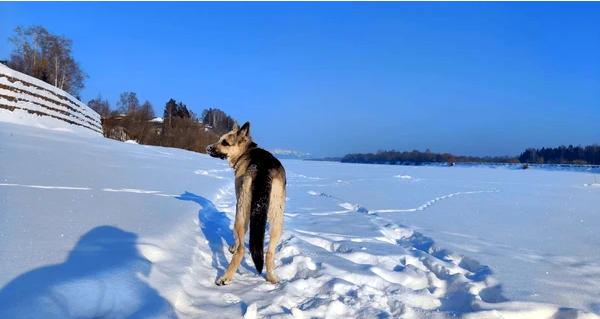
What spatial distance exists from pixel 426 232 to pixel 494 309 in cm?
330

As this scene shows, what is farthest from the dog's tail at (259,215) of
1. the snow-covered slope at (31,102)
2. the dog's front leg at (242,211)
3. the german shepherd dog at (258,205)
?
the snow-covered slope at (31,102)

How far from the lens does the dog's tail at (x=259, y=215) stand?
137 inches

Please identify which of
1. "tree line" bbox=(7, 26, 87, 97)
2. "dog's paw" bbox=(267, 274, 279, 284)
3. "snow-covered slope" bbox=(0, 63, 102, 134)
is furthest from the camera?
"tree line" bbox=(7, 26, 87, 97)

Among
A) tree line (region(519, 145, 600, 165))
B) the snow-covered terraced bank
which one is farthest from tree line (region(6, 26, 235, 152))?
tree line (region(519, 145, 600, 165))

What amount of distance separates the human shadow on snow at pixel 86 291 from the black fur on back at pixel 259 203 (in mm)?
907

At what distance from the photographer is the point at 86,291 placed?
2.60 metres

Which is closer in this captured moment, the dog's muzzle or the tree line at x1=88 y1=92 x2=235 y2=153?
the dog's muzzle

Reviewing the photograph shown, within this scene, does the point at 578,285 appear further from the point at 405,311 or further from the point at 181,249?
the point at 181,249

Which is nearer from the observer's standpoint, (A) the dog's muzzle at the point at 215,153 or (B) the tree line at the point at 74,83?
(A) the dog's muzzle at the point at 215,153

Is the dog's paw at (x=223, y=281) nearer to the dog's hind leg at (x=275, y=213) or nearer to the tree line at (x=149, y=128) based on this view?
the dog's hind leg at (x=275, y=213)

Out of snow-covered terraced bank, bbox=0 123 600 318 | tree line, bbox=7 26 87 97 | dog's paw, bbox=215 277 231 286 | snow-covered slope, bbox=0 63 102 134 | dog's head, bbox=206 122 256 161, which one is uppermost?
tree line, bbox=7 26 87 97

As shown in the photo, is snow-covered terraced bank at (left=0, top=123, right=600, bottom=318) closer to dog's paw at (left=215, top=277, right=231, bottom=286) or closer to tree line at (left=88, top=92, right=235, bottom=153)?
dog's paw at (left=215, top=277, right=231, bottom=286)

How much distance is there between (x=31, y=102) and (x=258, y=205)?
66.7ft

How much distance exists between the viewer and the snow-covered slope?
662 inches
